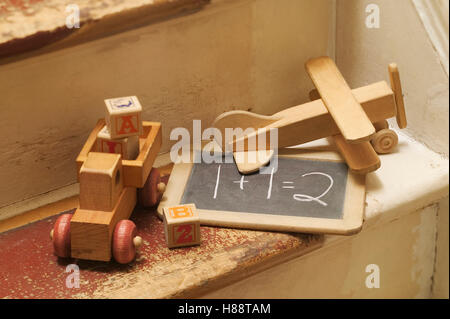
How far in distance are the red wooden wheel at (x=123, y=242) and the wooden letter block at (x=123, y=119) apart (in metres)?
0.16

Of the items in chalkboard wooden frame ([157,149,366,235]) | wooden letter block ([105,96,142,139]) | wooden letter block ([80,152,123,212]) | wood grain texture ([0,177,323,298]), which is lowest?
wood grain texture ([0,177,323,298])

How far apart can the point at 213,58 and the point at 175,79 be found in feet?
0.33

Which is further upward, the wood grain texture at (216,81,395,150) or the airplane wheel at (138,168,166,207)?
the wood grain texture at (216,81,395,150)

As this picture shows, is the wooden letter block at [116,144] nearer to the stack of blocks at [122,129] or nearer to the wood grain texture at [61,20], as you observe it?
the stack of blocks at [122,129]

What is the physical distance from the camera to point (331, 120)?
1.34m

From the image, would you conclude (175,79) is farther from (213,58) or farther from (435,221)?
(435,221)

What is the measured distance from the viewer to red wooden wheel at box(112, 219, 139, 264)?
1.11 m

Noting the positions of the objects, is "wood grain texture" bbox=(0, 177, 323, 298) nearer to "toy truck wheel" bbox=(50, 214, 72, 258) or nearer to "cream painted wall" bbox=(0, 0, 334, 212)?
"toy truck wheel" bbox=(50, 214, 72, 258)

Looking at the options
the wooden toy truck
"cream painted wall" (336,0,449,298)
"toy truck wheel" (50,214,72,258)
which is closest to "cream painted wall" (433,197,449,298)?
"cream painted wall" (336,0,449,298)

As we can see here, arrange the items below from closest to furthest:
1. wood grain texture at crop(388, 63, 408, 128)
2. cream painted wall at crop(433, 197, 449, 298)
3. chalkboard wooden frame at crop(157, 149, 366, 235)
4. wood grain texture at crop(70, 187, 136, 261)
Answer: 1. wood grain texture at crop(70, 187, 136, 261)
2. chalkboard wooden frame at crop(157, 149, 366, 235)
3. wood grain texture at crop(388, 63, 408, 128)
4. cream painted wall at crop(433, 197, 449, 298)

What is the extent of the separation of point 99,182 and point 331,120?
52 cm

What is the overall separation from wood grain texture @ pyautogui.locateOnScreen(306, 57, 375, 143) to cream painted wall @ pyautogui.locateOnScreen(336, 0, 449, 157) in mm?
107

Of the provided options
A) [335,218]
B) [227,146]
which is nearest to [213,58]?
[227,146]

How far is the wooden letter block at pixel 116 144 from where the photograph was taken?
1169 millimetres
